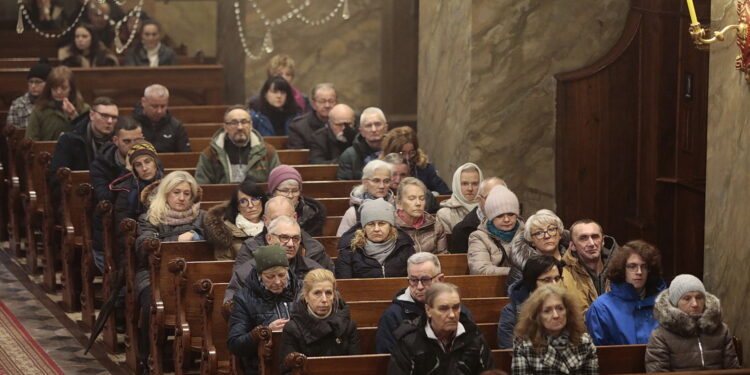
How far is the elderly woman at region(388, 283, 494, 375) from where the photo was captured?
6.29 m

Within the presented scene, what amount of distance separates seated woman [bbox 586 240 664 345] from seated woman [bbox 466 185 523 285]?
997 mm

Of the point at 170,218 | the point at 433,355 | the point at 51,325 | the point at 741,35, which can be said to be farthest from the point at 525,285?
the point at 51,325

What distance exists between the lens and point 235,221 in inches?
317

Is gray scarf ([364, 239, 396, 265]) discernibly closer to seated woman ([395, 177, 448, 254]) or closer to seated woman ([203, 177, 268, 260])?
seated woman ([395, 177, 448, 254])

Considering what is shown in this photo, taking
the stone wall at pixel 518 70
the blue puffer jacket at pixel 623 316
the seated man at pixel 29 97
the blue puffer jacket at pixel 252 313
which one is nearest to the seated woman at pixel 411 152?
the stone wall at pixel 518 70

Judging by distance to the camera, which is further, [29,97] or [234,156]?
[29,97]

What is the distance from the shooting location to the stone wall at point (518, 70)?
9844mm

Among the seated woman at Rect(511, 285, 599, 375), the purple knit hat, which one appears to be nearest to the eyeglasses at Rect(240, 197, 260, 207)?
the purple knit hat

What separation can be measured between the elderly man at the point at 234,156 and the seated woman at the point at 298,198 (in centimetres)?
102

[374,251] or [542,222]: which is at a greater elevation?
[542,222]

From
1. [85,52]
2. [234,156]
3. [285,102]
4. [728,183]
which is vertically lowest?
[728,183]

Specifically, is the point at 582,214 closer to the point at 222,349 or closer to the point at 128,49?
the point at 222,349

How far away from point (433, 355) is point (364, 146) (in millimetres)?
3767

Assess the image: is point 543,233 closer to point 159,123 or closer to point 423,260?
point 423,260
